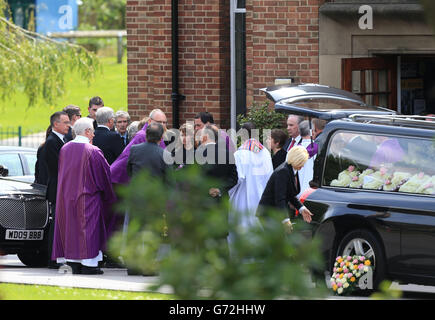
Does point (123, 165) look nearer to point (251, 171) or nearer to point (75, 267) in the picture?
point (75, 267)

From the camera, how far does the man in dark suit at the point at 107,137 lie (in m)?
12.3

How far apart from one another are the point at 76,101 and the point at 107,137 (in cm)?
3362

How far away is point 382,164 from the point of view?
959 centimetres

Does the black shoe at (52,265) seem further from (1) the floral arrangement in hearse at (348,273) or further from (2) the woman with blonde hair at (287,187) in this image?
(1) the floral arrangement in hearse at (348,273)

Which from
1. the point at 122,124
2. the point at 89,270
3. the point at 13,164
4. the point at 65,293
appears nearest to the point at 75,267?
the point at 89,270

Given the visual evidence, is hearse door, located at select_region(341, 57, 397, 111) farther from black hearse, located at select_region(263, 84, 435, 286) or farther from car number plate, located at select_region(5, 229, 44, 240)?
car number plate, located at select_region(5, 229, 44, 240)

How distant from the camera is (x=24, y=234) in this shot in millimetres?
12055

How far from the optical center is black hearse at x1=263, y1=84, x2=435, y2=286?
9.12 meters

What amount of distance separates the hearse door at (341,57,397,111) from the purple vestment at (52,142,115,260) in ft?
15.6

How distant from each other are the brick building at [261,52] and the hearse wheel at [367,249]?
18.0 feet

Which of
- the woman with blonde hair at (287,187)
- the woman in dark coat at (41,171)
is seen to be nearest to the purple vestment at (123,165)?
the woman in dark coat at (41,171)

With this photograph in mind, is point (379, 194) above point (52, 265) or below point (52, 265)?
above
